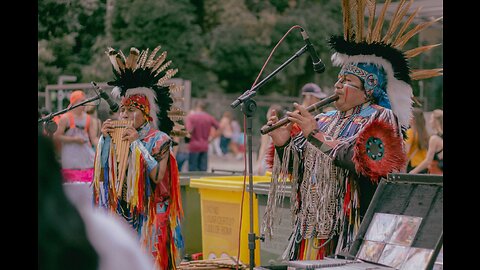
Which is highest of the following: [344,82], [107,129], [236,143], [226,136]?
[344,82]

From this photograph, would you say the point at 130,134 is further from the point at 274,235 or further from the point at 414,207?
the point at 414,207

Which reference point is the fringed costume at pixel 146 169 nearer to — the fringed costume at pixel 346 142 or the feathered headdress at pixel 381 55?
the fringed costume at pixel 346 142

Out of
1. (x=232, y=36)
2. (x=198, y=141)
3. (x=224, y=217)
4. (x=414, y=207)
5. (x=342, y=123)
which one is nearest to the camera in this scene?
(x=414, y=207)

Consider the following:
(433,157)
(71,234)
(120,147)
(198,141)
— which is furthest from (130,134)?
(198,141)

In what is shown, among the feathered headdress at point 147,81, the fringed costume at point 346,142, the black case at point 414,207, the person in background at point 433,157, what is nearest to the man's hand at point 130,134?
the feathered headdress at point 147,81

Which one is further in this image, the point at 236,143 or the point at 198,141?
the point at 236,143

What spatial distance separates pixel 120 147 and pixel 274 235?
4.42ft

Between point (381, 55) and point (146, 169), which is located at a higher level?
point (381, 55)

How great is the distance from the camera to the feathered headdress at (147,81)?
4852 millimetres

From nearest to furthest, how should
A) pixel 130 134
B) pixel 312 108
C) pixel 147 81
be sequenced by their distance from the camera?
pixel 312 108, pixel 130 134, pixel 147 81

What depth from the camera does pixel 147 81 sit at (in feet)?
16.0

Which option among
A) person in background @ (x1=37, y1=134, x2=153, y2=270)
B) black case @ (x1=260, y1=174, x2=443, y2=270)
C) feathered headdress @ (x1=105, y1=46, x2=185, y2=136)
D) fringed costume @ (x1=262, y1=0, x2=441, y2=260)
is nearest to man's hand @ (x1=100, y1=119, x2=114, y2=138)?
feathered headdress @ (x1=105, y1=46, x2=185, y2=136)

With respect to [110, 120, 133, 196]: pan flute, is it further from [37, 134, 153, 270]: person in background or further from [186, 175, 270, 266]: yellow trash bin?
[37, 134, 153, 270]: person in background
